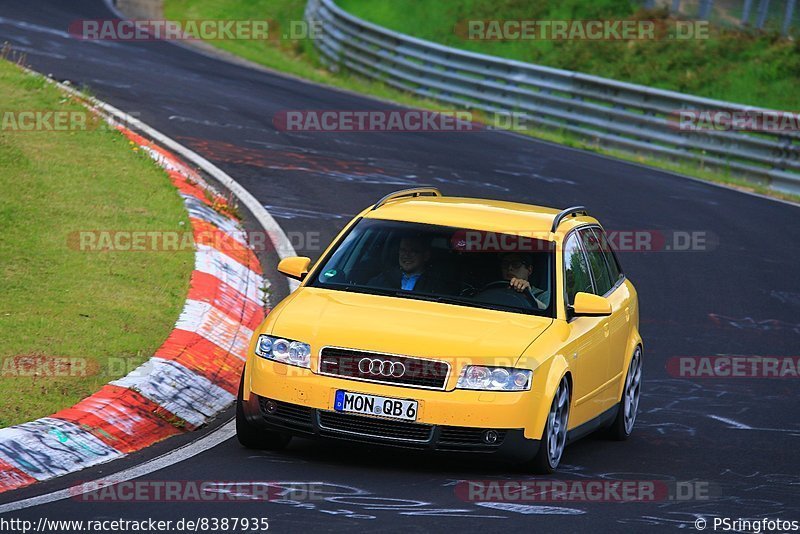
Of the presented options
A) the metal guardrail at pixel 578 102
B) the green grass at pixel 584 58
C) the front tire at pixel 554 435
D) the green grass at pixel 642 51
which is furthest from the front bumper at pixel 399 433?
the green grass at pixel 642 51

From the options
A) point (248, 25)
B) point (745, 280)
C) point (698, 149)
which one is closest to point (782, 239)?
point (745, 280)

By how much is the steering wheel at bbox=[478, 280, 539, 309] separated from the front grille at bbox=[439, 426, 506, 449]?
4.16 feet

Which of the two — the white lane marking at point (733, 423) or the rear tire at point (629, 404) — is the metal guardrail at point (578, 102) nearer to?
the white lane marking at point (733, 423)

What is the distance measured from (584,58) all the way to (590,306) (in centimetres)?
2404

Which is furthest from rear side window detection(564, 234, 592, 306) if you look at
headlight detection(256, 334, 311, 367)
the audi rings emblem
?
headlight detection(256, 334, 311, 367)

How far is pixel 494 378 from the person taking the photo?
326 inches

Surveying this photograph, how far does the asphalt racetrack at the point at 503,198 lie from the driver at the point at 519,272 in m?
1.13

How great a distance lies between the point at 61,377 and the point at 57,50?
632 inches

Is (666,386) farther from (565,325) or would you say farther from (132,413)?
(132,413)

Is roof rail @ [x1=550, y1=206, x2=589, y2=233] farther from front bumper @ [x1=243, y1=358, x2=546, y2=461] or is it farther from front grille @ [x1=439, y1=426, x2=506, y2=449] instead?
front grille @ [x1=439, y1=426, x2=506, y2=449]

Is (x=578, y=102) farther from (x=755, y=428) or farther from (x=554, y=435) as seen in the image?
(x=554, y=435)

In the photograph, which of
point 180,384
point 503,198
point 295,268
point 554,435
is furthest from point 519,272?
point 503,198

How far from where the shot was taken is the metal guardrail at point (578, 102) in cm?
2372

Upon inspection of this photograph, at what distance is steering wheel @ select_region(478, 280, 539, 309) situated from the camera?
9.25m
